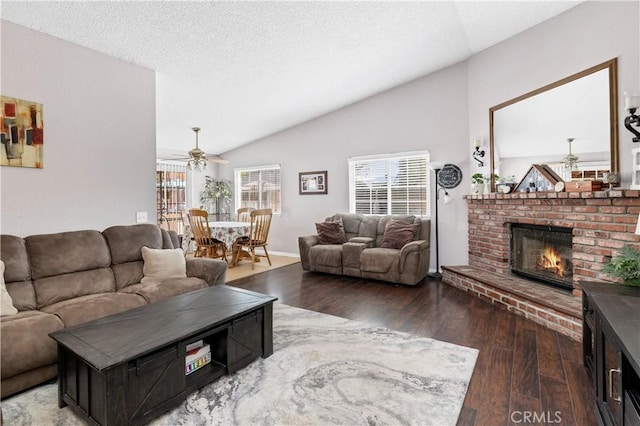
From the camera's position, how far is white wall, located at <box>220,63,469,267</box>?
4.79 metres

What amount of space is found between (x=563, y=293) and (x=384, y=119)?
139 inches

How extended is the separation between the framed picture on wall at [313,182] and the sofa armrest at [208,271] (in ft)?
10.8

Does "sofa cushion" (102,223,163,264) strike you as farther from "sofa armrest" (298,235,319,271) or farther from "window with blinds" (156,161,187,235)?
"window with blinds" (156,161,187,235)

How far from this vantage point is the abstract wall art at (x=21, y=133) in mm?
2637

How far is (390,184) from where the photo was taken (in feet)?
18.0

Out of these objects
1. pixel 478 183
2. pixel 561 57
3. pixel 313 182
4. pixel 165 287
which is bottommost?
pixel 165 287

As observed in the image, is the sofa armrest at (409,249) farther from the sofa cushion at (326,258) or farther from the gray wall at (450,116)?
the sofa cushion at (326,258)

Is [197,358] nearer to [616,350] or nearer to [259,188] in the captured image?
[616,350]

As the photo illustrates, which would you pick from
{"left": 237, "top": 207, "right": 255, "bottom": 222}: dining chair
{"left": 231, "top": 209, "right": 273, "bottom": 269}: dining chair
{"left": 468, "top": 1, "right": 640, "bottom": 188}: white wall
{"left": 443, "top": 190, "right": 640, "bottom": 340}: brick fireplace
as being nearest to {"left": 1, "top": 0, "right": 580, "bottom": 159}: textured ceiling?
{"left": 468, "top": 1, "right": 640, "bottom": 188}: white wall

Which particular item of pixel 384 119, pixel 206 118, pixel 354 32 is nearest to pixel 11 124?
pixel 206 118

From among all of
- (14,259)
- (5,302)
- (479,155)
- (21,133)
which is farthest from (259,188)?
(5,302)

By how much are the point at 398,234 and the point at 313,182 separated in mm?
2200

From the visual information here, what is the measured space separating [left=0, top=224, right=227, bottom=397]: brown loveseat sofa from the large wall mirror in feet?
11.5

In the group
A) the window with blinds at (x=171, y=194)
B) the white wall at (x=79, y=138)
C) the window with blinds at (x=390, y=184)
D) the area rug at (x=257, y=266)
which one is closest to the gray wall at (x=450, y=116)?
the window with blinds at (x=390, y=184)
